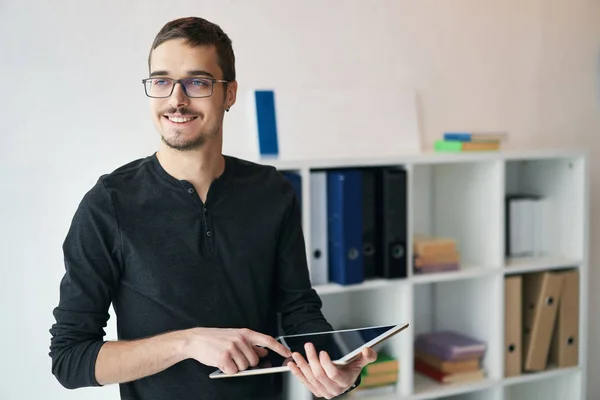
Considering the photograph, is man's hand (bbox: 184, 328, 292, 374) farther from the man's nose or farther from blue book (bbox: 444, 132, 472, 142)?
blue book (bbox: 444, 132, 472, 142)

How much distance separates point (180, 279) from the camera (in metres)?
1.61

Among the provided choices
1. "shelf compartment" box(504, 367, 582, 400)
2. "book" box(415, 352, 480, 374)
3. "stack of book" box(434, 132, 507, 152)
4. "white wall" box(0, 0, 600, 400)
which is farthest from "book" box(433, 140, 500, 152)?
"shelf compartment" box(504, 367, 582, 400)

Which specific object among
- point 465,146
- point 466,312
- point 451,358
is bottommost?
point 451,358

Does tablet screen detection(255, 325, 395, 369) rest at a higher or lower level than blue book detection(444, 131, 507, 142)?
lower

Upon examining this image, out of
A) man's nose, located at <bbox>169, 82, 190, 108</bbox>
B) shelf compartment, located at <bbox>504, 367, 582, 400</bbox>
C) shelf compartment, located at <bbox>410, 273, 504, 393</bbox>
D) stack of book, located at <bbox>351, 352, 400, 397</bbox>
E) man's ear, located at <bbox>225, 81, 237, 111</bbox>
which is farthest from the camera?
shelf compartment, located at <bbox>504, 367, 582, 400</bbox>

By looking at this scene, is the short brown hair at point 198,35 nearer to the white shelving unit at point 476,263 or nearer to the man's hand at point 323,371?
the man's hand at point 323,371

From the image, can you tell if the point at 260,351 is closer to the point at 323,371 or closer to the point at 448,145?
the point at 323,371

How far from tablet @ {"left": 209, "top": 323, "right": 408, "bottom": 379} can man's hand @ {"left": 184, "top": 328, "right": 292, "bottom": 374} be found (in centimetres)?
2

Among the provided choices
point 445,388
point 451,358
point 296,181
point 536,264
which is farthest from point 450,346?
point 296,181

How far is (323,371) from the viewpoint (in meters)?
1.48

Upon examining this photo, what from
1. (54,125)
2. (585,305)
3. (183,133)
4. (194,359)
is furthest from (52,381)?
(585,305)

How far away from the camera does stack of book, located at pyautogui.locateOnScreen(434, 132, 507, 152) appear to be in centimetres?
292

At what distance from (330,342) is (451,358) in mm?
1517

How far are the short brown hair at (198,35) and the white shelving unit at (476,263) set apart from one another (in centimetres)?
105
